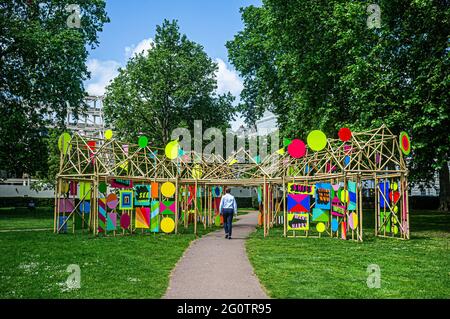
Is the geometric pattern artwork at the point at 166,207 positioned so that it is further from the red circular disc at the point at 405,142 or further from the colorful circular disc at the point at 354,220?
the red circular disc at the point at 405,142

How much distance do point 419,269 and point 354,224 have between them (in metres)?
5.57

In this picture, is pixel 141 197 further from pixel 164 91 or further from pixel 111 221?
pixel 164 91

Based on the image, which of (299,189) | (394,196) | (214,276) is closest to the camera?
(214,276)

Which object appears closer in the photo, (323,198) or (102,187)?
(323,198)

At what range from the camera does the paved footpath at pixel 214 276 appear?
711 centimetres

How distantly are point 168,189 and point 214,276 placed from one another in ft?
30.0

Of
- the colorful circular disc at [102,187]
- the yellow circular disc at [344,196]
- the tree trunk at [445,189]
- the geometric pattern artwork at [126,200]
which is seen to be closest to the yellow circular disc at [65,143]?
the colorful circular disc at [102,187]

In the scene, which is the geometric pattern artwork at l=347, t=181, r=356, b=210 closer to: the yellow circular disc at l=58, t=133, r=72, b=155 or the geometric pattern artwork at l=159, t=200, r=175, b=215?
the geometric pattern artwork at l=159, t=200, r=175, b=215

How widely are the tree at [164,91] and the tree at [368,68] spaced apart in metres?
11.2

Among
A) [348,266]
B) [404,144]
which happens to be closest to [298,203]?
[404,144]

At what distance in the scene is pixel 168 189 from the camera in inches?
687

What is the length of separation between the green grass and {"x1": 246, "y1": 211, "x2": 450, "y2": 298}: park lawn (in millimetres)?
2293
